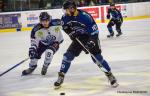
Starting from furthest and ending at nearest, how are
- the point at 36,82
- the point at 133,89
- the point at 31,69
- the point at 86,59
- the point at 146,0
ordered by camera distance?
the point at 146,0, the point at 86,59, the point at 31,69, the point at 36,82, the point at 133,89

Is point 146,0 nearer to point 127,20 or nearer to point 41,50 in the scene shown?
point 127,20

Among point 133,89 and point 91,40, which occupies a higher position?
point 91,40

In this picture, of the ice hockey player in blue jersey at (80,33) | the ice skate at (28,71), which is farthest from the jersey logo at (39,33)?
the ice hockey player in blue jersey at (80,33)

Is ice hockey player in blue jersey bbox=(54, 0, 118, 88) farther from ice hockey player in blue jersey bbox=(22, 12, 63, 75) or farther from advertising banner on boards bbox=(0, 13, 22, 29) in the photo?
advertising banner on boards bbox=(0, 13, 22, 29)

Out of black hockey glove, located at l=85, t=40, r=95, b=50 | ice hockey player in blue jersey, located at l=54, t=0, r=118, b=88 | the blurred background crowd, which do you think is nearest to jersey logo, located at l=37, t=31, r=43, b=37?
ice hockey player in blue jersey, located at l=54, t=0, r=118, b=88

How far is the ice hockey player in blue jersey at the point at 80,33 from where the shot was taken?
4.58 m

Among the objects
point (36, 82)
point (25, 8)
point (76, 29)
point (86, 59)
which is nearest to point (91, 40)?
point (76, 29)

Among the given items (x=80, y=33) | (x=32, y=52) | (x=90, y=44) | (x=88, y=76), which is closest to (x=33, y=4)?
(x=32, y=52)

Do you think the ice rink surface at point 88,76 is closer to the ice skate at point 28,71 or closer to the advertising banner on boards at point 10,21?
the ice skate at point 28,71

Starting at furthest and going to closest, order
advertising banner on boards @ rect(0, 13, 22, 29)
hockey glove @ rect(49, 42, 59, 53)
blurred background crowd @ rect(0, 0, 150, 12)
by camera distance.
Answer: blurred background crowd @ rect(0, 0, 150, 12), advertising banner on boards @ rect(0, 13, 22, 29), hockey glove @ rect(49, 42, 59, 53)

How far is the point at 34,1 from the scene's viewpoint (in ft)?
49.1

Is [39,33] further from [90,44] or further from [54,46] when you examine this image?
[90,44]

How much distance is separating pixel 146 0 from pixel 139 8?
2.24 ft

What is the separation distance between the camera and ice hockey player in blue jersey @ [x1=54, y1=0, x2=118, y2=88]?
458 centimetres
